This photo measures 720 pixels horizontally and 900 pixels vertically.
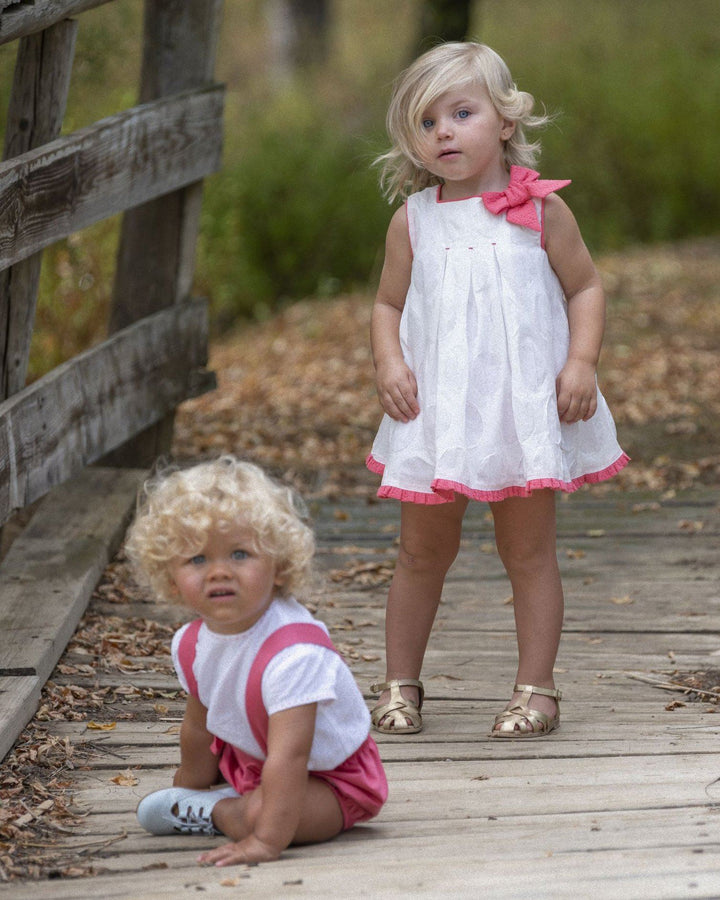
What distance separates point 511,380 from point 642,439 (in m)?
3.20

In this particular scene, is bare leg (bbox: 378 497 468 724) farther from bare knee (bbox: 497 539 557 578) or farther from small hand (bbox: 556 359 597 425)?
small hand (bbox: 556 359 597 425)

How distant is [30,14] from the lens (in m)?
3.23

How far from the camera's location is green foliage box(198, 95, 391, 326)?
403 inches

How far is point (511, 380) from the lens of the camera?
2924mm

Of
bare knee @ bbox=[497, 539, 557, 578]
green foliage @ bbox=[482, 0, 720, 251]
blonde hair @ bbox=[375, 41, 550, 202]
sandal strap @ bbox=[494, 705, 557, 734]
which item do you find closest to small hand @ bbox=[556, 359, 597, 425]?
bare knee @ bbox=[497, 539, 557, 578]

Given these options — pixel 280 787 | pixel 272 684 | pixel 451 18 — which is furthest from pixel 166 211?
pixel 451 18

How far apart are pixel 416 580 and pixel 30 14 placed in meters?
1.67

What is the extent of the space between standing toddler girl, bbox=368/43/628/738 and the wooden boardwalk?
0.66 ft

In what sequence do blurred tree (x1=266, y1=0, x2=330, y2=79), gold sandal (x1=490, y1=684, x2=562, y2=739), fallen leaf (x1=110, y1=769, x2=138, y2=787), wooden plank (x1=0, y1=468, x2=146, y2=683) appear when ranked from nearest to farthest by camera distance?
1. fallen leaf (x1=110, y1=769, x2=138, y2=787)
2. gold sandal (x1=490, y1=684, x2=562, y2=739)
3. wooden plank (x1=0, y1=468, x2=146, y2=683)
4. blurred tree (x1=266, y1=0, x2=330, y2=79)

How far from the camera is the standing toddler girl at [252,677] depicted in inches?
88.7

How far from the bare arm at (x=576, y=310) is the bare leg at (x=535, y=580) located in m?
0.24

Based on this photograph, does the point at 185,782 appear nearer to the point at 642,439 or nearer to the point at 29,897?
the point at 29,897

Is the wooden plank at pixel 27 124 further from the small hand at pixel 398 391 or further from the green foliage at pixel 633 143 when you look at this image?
the green foliage at pixel 633 143

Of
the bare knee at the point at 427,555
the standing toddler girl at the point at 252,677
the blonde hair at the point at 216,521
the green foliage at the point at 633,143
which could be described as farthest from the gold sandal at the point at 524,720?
the green foliage at the point at 633,143
